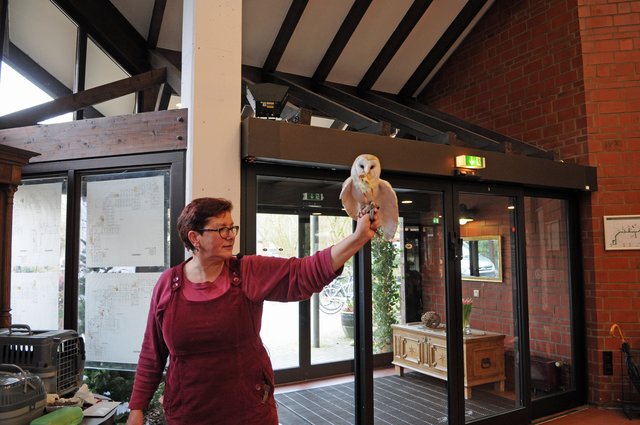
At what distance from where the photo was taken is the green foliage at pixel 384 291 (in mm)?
3598

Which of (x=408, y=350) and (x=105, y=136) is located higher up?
(x=105, y=136)

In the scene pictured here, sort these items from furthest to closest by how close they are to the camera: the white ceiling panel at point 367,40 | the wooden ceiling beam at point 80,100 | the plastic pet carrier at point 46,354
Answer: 1. the white ceiling panel at point 367,40
2. the wooden ceiling beam at point 80,100
3. the plastic pet carrier at point 46,354

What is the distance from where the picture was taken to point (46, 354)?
1.96m

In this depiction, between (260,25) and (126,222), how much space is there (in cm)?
251

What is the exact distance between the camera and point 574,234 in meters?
4.33

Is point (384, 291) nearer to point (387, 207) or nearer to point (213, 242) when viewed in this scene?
point (387, 207)

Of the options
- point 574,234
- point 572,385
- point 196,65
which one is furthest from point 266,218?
point 572,385

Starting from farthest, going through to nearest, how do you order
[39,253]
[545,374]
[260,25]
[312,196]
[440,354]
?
[260,25], [545,374], [440,354], [312,196], [39,253]

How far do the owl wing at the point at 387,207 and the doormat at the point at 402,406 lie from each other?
7.36 ft

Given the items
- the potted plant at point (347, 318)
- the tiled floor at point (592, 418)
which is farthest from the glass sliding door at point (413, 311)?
the tiled floor at point (592, 418)

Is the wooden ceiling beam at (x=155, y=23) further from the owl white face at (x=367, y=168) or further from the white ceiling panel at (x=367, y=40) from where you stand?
the owl white face at (x=367, y=168)

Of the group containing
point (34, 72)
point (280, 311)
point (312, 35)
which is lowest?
point (280, 311)

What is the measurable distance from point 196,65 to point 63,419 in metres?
1.85

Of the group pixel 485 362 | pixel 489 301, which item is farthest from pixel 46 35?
pixel 485 362
